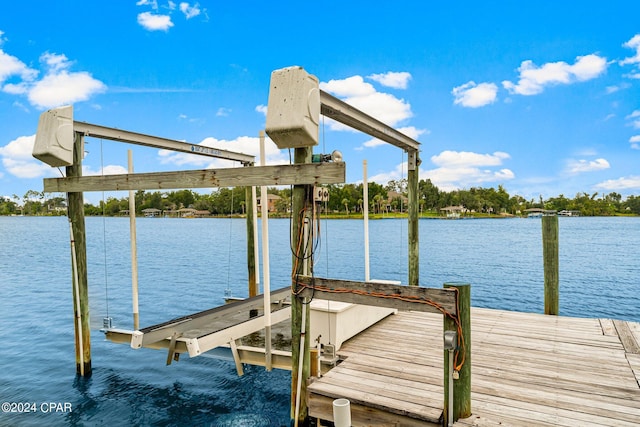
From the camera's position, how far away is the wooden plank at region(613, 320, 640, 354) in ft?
19.8

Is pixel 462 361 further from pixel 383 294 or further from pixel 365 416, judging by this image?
pixel 365 416

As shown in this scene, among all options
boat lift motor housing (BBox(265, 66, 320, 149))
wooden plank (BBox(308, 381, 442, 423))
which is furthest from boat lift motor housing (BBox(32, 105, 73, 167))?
wooden plank (BBox(308, 381, 442, 423))

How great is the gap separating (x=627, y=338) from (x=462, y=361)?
4290 millimetres

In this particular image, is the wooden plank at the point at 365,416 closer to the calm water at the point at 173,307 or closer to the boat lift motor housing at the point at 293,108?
the calm water at the point at 173,307

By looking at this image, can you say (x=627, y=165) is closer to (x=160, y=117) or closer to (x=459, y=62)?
(x=459, y=62)

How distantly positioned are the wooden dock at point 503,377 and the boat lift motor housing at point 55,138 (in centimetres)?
549

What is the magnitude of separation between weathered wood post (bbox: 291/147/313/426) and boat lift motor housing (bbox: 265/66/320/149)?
0.34m

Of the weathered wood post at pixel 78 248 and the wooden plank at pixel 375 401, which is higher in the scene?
the weathered wood post at pixel 78 248

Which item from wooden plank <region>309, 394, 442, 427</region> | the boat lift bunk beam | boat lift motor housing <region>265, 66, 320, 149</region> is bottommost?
Answer: wooden plank <region>309, 394, 442, 427</region>

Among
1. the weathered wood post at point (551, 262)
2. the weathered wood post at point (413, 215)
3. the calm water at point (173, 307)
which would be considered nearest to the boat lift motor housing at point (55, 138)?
the calm water at point (173, 307)

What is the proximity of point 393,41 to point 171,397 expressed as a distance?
119ft

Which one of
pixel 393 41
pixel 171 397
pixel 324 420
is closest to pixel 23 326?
pixel 171 397

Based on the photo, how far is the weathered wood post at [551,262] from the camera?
330 inches

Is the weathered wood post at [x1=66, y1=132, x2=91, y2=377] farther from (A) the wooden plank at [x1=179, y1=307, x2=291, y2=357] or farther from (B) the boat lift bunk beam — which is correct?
(A) the wooden plank at [x1=179, y1=307, x2=291, y2=357]
